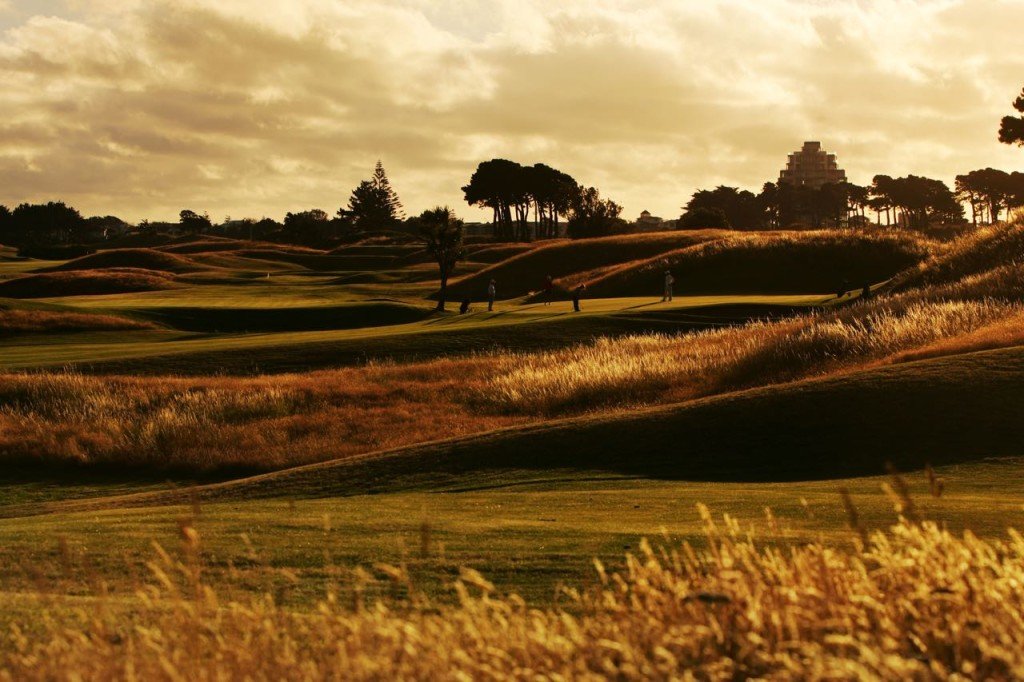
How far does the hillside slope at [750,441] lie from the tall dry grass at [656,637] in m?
12.6

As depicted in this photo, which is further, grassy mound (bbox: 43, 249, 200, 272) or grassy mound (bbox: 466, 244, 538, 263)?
grassy mound (bbox: 466, 244, 538, 263)

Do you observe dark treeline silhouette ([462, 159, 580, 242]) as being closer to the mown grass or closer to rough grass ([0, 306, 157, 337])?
rough grass ([0, 306, 157, 337])

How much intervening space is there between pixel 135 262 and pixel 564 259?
45914 mm

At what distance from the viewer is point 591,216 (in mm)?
149000

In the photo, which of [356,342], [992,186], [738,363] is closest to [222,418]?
[356,342]

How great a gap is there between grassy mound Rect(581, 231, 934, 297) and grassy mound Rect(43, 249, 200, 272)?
47720 mm

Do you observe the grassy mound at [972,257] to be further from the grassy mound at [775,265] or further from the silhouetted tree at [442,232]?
the silhouetted tree at [442,232]

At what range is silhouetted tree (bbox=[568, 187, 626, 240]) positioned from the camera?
14725cm

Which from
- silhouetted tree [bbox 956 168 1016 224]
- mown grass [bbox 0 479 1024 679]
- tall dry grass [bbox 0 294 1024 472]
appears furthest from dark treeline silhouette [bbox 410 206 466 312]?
silhouetted tree [bbox 956 168 1016 224]

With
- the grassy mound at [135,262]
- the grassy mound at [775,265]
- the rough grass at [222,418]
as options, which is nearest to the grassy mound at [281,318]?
the grassy mound at [775,265]

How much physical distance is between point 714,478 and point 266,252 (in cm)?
12321

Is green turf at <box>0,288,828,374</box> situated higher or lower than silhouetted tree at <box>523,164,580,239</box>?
lower

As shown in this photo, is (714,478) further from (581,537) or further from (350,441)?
(350,441)

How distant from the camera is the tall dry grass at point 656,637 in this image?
5727 millimetres
